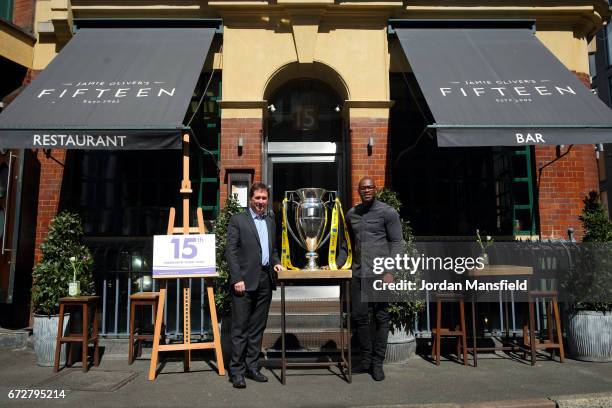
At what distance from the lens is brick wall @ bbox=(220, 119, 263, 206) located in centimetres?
739

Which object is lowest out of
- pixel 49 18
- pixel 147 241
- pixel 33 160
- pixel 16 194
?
pixel 147 241

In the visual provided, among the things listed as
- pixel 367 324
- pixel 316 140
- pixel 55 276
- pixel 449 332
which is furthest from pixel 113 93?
pixel 449 332

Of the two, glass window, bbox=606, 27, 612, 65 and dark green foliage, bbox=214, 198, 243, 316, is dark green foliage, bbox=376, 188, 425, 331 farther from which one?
glass window, bbox=606, 27, 612, 65

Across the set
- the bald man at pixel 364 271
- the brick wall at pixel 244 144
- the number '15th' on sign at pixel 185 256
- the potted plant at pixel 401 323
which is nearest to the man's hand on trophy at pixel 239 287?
the number '15th' on sign at pixel 185 256

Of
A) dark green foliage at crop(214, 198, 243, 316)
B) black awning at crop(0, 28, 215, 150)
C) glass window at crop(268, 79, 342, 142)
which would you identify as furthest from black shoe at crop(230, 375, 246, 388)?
glass window at crop(268, 79, 342, 142)

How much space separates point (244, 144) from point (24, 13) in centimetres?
466

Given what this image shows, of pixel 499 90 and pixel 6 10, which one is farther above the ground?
pixel 6 10

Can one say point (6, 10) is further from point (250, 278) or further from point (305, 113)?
point (250, 278)

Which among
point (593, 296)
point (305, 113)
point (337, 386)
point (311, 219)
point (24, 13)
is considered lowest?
point (337, 386)

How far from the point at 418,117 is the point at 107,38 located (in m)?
5.47

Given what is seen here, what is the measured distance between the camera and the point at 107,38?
300 inches

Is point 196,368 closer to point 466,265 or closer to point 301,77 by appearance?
point 466,265

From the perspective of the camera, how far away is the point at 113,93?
654cm

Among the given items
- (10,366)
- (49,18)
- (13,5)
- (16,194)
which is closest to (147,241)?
(16,194)
